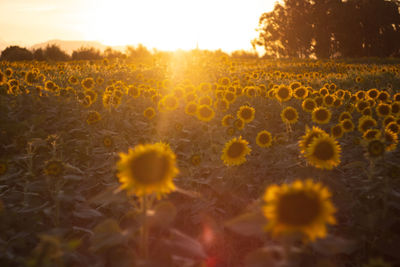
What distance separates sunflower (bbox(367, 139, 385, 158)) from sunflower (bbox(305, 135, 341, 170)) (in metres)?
0.48

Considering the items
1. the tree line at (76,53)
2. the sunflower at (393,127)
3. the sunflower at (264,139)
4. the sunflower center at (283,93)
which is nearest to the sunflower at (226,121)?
the sunflower at (264,139)

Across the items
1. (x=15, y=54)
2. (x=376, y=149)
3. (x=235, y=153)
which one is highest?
(x=15, y=54)

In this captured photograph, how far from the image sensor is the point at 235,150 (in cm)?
342

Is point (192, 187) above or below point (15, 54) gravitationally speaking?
below

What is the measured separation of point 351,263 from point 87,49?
29609 mm

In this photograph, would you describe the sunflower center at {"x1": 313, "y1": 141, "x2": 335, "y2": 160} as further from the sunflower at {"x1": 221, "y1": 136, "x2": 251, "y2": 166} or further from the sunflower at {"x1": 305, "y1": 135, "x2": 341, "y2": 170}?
the sunflower at {"x1": 221, "y1": 136, "x2": 251, "y2": 166}

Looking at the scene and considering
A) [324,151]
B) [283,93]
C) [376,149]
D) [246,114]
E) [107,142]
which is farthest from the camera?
[283,93]

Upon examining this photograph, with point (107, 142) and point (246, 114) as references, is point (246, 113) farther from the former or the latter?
point (107, 142)

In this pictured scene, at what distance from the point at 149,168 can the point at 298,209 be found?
0.80 m

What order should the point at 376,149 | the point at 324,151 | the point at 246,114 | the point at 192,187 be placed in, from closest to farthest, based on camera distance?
the point at 324,151, the point at 376,149, the point at 192,187, the point at 246,114

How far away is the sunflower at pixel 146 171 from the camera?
62.6 inches

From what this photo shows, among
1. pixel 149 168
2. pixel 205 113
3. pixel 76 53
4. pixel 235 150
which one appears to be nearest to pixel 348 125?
pixel 235 150

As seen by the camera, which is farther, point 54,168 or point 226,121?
point 226,121

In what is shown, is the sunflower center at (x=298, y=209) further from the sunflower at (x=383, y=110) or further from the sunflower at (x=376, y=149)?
the sunflower at (x=383, y=110)
